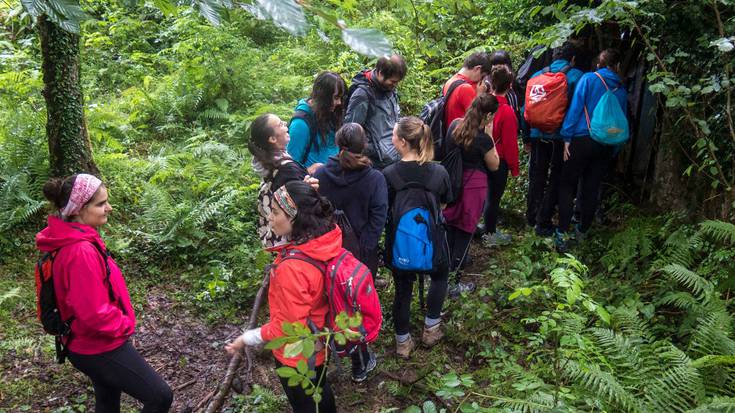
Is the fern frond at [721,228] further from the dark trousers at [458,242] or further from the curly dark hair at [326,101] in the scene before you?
the curly dark hair at [326,101]

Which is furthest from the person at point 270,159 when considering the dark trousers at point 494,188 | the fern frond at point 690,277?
the fern frond at point 690,277

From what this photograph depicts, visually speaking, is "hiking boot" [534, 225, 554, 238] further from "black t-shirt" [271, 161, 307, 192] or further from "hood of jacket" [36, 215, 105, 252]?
"hood of jacket" [36, 215, 105, 252]

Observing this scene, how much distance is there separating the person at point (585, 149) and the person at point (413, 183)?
6.57ft

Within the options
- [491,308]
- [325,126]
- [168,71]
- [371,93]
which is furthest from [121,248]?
[168,71]

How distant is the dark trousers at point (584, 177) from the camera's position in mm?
5547

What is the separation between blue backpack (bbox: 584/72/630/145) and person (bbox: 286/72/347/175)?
2.64 meters

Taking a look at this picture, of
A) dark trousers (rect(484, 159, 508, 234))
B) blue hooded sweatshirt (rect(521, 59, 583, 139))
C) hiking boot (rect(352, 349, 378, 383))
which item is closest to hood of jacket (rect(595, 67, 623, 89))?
blue hooded sweatshirt (rect(521, 59, 583, 139))

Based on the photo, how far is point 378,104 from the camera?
5.07 m

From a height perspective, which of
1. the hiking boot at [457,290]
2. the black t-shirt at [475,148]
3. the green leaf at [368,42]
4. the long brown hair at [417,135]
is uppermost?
the green leaf at [368,42]

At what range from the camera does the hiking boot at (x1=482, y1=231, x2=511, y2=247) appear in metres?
6.42

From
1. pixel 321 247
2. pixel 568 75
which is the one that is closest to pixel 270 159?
pixel 321 247

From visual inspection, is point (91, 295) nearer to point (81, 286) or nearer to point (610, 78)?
point (81, 286)

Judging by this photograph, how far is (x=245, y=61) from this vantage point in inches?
371

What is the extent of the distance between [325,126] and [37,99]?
18.6ft
